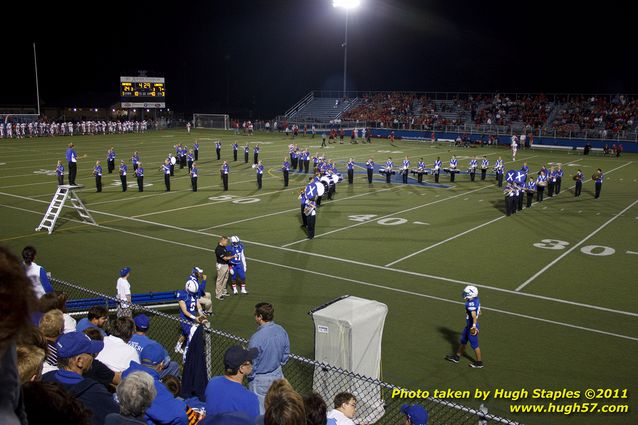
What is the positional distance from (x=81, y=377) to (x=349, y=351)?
3629 mm

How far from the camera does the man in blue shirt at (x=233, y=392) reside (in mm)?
4234

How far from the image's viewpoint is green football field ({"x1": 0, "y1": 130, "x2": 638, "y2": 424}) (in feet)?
28.5

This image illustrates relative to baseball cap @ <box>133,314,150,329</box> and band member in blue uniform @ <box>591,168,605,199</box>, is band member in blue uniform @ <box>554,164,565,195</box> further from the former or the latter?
baseball cap @ <box>133,314,150,329</box>

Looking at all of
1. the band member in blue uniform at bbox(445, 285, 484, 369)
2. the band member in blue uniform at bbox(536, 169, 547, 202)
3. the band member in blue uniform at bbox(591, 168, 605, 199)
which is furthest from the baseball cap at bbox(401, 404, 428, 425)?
the band member in blue uniform at bbox(591, 168, 605, 199)

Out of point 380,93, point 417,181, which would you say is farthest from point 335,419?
point 380,93

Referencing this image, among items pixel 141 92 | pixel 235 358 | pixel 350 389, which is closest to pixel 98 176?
pixel 350 389

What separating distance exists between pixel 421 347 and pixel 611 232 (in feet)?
37.5

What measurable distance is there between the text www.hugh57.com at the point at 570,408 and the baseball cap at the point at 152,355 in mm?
4501

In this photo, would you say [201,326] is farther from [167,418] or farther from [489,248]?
[489,248]

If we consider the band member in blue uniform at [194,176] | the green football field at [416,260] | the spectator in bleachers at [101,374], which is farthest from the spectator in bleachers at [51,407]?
the band member in blue uniform at [194,176]

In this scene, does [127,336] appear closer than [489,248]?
Yes

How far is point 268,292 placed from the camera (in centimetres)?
1176

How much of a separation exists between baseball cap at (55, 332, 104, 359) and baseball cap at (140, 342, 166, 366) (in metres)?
1.45

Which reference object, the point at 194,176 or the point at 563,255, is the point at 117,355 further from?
the point at 194,176
